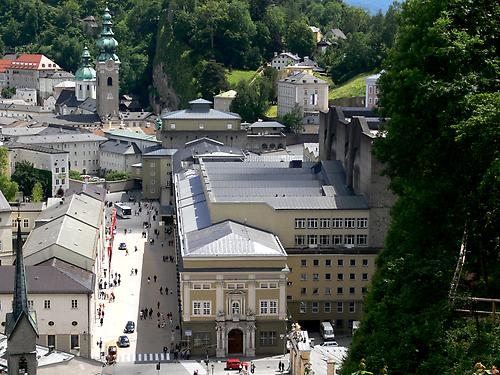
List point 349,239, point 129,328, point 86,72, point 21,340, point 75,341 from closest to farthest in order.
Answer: point 21,340 → point 75,341 → point 129,328 → point 349,239 → point 86,72

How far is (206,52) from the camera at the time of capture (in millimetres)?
126812

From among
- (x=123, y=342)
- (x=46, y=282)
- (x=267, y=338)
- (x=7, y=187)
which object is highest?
(x=46, y=282)

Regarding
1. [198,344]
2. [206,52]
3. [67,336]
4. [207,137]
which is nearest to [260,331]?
[198,344]

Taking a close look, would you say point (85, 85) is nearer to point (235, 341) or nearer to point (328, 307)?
point (328, 307)

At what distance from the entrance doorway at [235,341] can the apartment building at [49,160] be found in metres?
42.7

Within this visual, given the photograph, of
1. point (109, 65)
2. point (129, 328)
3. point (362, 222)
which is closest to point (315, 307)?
point (362, 222)

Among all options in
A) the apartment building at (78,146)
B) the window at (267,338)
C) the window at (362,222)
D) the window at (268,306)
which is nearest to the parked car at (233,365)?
the window at (267,338)

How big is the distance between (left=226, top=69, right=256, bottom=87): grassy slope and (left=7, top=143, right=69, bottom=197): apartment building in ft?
A: 106

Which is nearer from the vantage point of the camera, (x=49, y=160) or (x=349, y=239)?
(x=349, y=239)

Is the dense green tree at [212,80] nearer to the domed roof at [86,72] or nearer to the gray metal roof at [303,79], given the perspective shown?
the gray metal roof at [303,79]

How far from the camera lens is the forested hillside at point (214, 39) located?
11894 centimetres

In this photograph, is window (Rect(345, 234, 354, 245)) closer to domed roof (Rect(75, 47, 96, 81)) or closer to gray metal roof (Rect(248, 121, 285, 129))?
gray metal roof (Rect(248, 121, 285, 129))

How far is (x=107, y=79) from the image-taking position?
Answer: 128500 millimetres

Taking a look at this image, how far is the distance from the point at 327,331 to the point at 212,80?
234 feet
